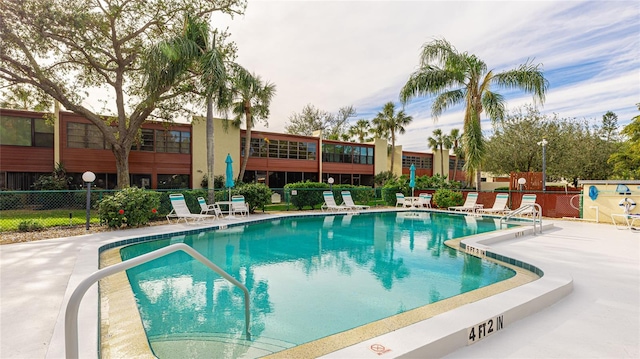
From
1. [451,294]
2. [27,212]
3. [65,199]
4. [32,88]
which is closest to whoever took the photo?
[451,294]

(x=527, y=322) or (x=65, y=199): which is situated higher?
(x=65, y=199)

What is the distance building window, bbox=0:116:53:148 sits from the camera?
16.5m

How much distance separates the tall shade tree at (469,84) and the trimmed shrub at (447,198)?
1.26m

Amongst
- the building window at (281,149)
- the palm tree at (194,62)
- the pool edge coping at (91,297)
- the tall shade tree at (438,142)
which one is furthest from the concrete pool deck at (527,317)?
the tall shade tree at (438,142)

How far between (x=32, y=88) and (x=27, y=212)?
8182mm

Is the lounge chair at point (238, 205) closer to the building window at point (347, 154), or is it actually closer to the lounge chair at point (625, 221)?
the lounge chair at point (625, 221)


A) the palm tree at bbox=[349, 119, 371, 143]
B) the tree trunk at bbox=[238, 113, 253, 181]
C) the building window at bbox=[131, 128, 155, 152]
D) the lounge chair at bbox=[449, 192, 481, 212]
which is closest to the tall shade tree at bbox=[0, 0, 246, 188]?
the building window at bbox=[131, 128, 155, 152]

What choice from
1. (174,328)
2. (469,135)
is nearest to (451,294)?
(174,328)

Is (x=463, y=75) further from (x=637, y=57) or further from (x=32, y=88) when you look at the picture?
(x=32, y=88)

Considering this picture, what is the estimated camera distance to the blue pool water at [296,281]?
12.7 ft

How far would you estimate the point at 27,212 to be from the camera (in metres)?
11.2

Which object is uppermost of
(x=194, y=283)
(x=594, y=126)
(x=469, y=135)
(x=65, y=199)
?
(x=594, y=126)

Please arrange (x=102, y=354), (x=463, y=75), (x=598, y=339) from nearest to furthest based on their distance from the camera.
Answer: (x=102, y=354) → (x=598, y=339) → (x=463, y=75)

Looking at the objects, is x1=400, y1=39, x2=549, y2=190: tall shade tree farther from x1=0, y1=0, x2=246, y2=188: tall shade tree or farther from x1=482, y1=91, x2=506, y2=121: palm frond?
x1=0, y1=0, x2=246, y2=188: tall shade tree
